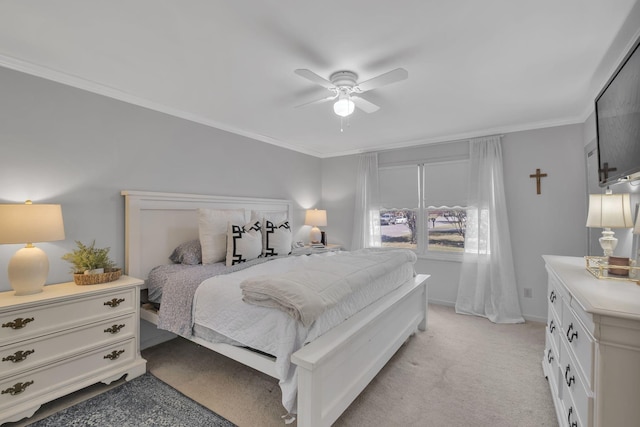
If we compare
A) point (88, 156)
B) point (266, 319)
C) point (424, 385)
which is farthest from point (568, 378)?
point (88, 156)

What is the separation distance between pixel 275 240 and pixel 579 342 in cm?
265

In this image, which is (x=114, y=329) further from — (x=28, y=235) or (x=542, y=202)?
(x=542, y=202)

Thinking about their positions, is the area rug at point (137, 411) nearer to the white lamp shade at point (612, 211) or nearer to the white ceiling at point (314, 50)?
the white ceiling at point (314, 50)

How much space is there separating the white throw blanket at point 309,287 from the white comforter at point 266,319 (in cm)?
7

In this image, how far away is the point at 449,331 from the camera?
3.30 meters

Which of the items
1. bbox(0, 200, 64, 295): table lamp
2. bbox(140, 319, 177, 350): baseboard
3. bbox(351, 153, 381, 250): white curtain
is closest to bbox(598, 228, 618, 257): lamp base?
bbox(351, 153, 381, 250): white curtain

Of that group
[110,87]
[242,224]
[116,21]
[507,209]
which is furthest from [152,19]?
[507,209]

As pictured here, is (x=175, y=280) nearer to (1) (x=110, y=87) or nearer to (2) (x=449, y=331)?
(1) (x=110, y=87)

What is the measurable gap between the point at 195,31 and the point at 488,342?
377cm

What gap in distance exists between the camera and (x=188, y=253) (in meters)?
2.90

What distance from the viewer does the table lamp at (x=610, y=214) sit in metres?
1.74

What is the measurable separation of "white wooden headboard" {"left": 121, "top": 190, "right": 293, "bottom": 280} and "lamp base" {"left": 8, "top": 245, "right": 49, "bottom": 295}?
697 mm

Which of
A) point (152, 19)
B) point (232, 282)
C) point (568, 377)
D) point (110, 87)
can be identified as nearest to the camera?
point (568, 377)

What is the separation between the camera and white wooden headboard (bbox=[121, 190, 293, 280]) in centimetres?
270
